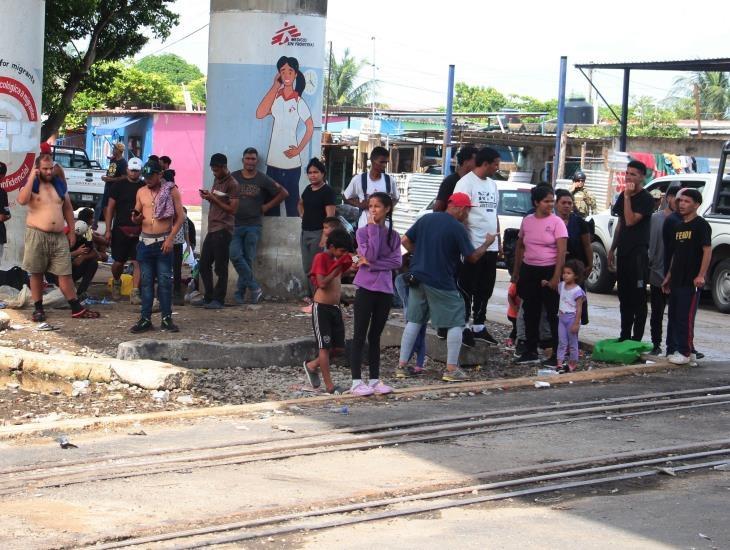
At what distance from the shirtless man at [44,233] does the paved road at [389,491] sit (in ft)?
13.8

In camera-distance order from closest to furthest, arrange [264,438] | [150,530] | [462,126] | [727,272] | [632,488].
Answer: [150,530] < [632,488] < [264,438] < [727,272] < [462,126]

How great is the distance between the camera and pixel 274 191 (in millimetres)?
13391

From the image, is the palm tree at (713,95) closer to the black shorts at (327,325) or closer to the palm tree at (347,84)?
the palm tree at (347,84)

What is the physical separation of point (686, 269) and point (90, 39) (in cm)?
1759

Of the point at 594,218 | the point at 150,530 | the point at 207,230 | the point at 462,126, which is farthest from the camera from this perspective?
the point at 462,126

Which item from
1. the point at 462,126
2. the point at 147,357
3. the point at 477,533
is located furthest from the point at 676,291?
the point at 462,126

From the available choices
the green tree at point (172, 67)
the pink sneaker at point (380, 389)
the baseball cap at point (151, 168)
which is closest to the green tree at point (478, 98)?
the green tree at point (172, 67)

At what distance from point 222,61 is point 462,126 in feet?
90.2

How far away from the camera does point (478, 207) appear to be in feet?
34.4

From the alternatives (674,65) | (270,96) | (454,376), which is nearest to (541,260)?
(454,376)

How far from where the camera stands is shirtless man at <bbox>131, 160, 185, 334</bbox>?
11.2m

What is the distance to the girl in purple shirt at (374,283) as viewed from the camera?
29.7 feet

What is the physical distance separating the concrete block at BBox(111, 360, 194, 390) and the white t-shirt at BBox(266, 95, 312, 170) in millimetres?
5016

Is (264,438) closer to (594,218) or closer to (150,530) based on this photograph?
(150,530)
